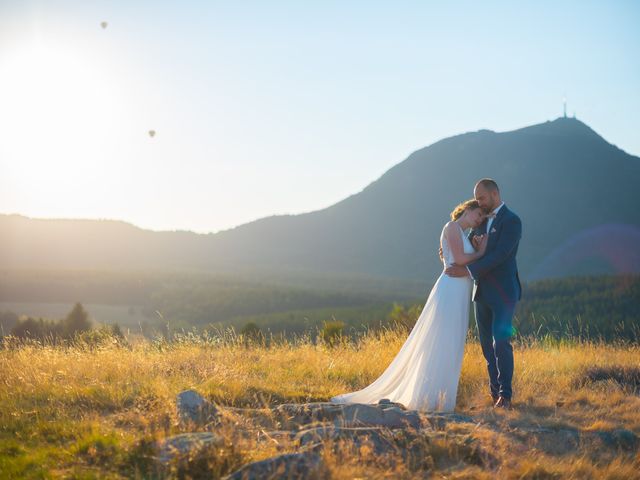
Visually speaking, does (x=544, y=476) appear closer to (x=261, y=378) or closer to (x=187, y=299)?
(x=261, y=378)

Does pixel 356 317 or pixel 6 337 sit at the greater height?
pixel 6 337

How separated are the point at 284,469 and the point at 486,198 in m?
4.28

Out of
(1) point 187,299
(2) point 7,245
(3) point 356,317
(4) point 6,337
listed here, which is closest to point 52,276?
(1) point 187,299

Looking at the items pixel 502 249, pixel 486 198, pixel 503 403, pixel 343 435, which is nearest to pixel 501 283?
pixel 502 249

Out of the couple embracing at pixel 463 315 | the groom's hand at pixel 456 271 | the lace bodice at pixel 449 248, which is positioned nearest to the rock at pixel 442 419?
the couple embracing at pixel 463 315

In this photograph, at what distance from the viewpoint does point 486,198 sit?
6.79m

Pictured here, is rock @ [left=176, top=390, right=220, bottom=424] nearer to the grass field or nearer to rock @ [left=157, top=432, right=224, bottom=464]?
the grass field

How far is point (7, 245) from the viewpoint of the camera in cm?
17862

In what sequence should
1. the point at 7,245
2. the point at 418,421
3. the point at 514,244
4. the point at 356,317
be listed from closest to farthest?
the point at 418,421 < the point at 514,244 < the point at 356,317 < the point at 7,245

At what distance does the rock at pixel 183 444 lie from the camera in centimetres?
397

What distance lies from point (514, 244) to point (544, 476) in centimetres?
296

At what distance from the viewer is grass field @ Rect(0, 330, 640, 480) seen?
168 inches

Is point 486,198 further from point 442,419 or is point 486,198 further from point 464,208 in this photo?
point 442,419

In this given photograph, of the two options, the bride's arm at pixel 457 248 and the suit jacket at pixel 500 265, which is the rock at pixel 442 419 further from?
the bride's arm at pixel 457 248
